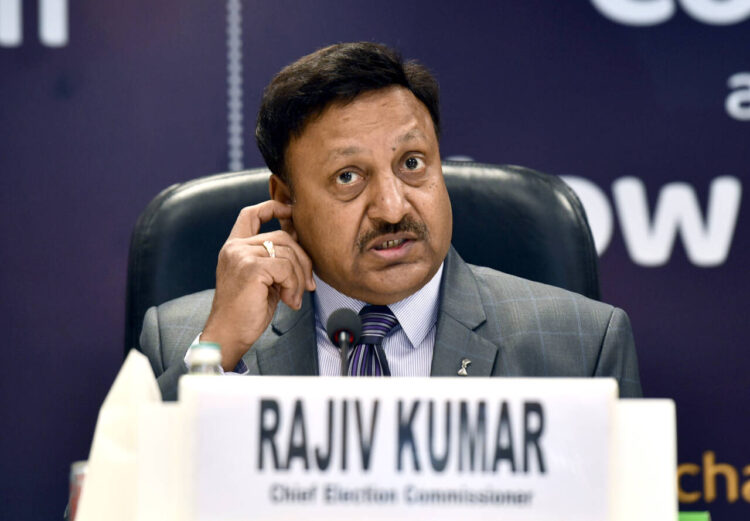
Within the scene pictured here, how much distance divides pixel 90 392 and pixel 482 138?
3.58 ft

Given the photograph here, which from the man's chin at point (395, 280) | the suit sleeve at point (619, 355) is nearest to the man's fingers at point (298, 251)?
the man's chin at point (395, 280)

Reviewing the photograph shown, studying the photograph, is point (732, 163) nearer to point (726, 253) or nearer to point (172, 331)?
point (726, 253)

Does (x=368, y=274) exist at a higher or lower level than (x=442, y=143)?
lower

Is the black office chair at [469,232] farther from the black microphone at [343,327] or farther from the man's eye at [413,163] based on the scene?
the black microphone at [343,327]

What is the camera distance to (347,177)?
1.91 m

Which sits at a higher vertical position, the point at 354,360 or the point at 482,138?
the point at 482,138

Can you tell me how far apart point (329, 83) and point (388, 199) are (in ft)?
0.76

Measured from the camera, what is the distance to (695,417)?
257 cm

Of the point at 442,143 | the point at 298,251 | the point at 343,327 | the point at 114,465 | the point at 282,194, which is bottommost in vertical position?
the point at 114,465

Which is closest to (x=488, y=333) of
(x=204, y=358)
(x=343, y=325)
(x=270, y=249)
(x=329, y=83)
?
(x=270, y=249)

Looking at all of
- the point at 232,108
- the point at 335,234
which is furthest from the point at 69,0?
the point at 335,234

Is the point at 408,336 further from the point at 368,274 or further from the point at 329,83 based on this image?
Result: the point at 329,83

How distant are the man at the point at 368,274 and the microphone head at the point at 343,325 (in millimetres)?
474

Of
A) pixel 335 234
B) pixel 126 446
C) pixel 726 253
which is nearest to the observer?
pixel 126 446
